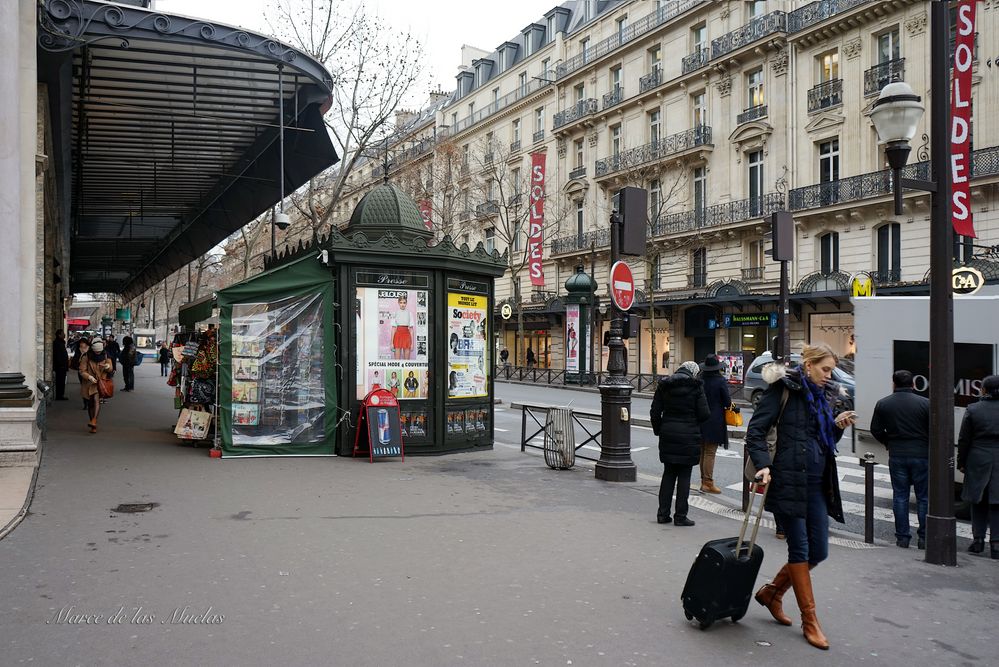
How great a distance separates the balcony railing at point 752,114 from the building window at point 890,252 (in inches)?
289

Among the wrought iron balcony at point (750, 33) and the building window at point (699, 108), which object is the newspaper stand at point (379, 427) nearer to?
the wrought iron balcony at point (750, 33)

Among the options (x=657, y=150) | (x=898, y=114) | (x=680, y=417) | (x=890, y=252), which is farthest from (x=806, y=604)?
(x=657, y=150)

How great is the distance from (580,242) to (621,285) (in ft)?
104

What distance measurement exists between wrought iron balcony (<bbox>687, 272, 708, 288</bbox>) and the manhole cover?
2964 centimetres

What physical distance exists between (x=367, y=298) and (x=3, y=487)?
510 cm

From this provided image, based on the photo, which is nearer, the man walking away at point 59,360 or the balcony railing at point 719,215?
the man walking away at point 59,360

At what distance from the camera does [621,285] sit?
996cm

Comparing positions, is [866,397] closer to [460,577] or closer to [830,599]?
[830,599]

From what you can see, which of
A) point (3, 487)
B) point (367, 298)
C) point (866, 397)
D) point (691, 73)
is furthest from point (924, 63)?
point (3, 487)

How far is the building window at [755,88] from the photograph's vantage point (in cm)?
3198

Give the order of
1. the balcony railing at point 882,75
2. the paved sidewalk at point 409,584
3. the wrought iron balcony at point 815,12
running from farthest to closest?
the wrought iron balcony at point 815,12 → the balcony railing at point 882,75 → the paved sidewalk at point 409,584

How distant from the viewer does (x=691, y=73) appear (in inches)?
1357

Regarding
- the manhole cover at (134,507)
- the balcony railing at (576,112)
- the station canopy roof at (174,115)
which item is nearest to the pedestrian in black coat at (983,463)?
the manhole cover at (134,507)

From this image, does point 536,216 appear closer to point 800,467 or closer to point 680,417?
point 680,417
